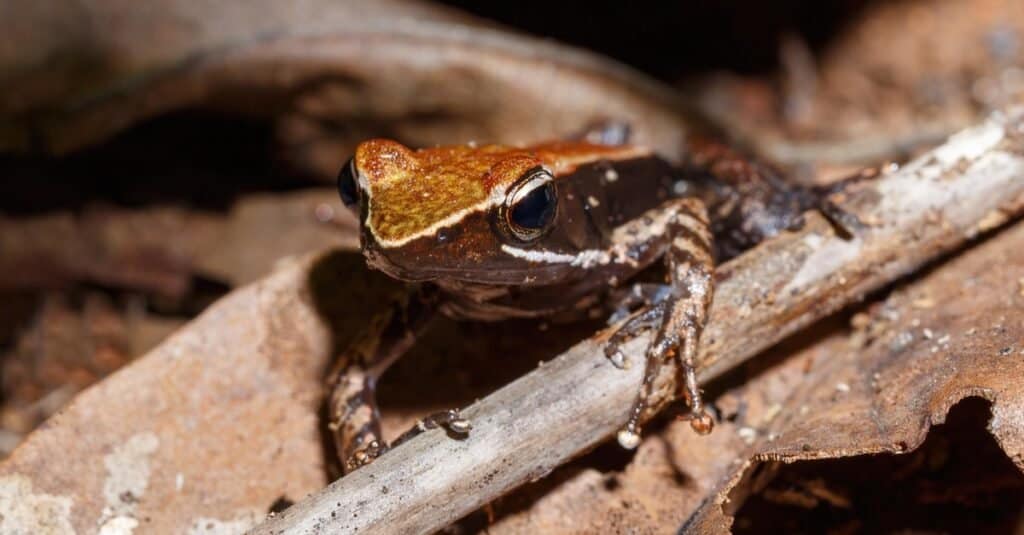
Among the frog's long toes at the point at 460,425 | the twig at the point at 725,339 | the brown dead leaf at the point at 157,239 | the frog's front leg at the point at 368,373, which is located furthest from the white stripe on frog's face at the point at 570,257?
the brown dead leaf at the point at 157,239

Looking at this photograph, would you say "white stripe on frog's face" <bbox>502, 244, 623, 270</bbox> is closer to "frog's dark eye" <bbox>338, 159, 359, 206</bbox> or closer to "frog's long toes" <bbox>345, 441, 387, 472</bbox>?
"frog's dark eye" <bbox>338, 159, 359, 206</bbox>

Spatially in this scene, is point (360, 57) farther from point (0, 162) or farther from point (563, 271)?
point (0, 162)

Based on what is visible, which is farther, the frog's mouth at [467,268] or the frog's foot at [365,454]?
the frog's foot at [365,454]

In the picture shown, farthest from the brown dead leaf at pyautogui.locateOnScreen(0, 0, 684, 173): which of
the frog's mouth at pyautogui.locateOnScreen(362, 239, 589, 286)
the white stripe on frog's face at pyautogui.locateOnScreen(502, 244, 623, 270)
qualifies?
the frog's mouth at pyautogui.locateOnScreen(362, 239, 589, 286)

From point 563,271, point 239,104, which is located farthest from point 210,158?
point 563,271

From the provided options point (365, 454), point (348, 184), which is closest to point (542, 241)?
point (348, 184)

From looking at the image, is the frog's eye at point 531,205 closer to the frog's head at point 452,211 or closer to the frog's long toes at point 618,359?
the frog's head at point 452,211

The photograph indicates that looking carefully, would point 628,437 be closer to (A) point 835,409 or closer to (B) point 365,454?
(A) point 835,409
